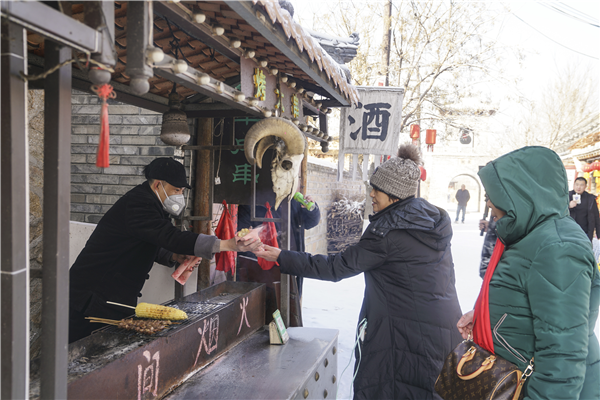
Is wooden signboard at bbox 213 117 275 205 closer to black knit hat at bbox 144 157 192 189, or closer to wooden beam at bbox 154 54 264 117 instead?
black knit hat at bbox 144 157 192 189

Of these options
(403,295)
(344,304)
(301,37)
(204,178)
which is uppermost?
(301,37)

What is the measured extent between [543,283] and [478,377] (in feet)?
1.77

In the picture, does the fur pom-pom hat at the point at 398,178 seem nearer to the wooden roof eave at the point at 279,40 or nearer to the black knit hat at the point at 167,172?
the wooden roof eave at the point at 279,40

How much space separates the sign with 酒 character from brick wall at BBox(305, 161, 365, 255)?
3.59 metres

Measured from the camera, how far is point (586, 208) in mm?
8930

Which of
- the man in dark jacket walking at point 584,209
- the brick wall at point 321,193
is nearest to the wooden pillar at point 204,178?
the brick wall at point 321,193

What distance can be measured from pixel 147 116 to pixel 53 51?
11.0ft

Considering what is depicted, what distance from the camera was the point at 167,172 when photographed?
3.18 metres

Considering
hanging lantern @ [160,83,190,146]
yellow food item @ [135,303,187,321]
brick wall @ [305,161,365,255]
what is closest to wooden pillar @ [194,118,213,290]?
hanging lantern @ [160,83,190,146]

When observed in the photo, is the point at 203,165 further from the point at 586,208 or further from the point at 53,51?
the point at 586,208

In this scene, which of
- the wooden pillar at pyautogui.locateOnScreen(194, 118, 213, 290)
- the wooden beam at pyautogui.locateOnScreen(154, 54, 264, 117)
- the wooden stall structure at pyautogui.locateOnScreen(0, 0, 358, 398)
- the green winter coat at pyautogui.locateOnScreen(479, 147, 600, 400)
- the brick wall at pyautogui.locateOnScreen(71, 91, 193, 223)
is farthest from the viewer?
the brick wall at pyautogui.locateOnScreen(71, 91, 193, 223)

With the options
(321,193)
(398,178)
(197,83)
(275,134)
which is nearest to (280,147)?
(275,134)

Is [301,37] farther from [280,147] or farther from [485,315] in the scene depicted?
[485,315]

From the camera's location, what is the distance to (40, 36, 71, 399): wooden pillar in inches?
58.8
